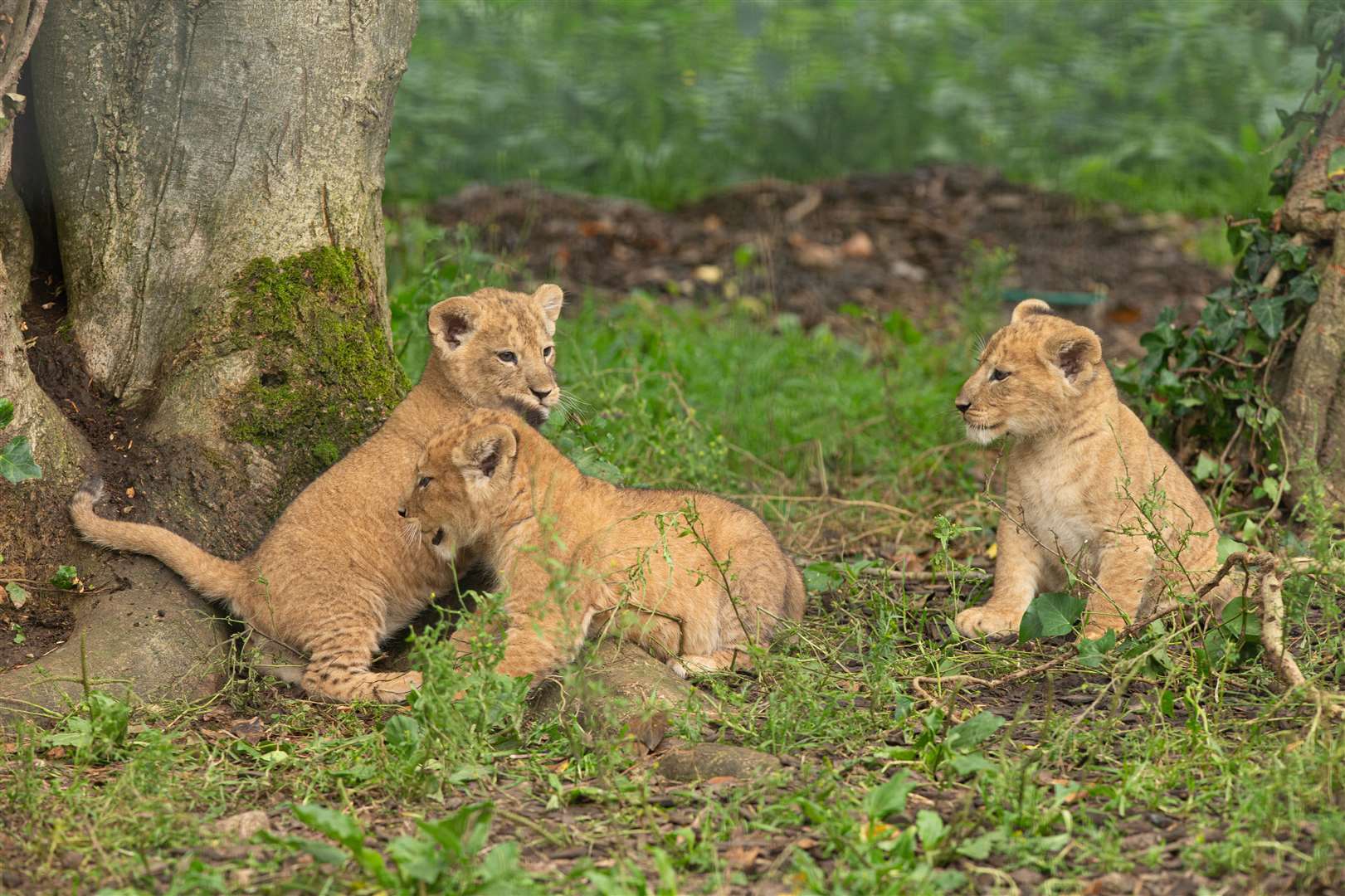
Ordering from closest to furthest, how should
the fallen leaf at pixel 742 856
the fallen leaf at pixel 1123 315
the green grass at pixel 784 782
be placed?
the green grass at pixel 784 782 < the fallen leaf at pixel 742 856 < the fallen leaf at pixel 1123 315

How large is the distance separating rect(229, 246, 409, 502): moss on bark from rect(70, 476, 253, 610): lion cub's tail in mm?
495

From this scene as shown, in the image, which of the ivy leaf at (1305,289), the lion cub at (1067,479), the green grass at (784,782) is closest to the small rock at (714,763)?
the green grass at (784,782)

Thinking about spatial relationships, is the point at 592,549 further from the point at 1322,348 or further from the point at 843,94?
the point at 843,94

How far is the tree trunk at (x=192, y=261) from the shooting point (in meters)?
6.01

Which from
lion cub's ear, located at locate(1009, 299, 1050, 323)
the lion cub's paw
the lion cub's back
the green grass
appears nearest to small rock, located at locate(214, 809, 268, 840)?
the green grass

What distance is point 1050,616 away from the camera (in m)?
5.82

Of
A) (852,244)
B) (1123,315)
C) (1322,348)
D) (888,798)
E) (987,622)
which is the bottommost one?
(1123,315)

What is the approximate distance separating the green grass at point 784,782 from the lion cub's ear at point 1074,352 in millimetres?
1044

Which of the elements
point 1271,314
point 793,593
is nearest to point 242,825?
point 793,593

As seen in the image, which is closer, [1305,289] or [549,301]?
[549,301]

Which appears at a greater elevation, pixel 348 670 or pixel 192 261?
pixel 192 261

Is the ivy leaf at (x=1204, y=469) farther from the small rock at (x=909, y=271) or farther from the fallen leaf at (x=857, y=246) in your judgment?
the fallen leaf at (x=857, y=246)

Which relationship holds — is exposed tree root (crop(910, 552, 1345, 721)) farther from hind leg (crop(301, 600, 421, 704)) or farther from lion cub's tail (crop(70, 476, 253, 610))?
lion cub's tail (crop(70, 476, 253, 610))

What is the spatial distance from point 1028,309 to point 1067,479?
0.90 metres
